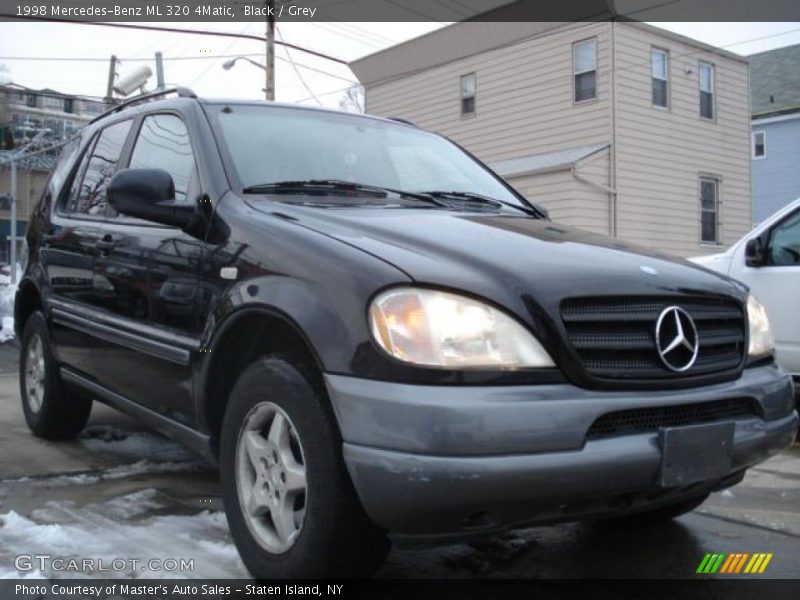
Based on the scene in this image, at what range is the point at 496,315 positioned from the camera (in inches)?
95.3

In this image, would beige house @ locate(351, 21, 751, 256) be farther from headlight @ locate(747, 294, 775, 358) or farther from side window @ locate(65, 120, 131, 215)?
headlight @ locate(747, 294, 775, 358)

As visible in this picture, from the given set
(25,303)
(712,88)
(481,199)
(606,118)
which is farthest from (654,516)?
(712,88)

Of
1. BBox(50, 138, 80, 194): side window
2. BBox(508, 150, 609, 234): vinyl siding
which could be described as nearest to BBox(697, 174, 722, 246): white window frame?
BBox(508, 150, 609, 234): vinyl siding

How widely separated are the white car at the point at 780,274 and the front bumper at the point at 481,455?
3706 millimetres

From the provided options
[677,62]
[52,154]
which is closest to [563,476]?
[677,62]

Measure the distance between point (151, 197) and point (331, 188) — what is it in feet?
2.49

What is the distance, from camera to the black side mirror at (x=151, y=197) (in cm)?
325

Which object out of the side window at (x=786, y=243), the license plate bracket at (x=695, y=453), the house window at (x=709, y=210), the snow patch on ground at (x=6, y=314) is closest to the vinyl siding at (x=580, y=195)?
the house window at (x=709, y=210)

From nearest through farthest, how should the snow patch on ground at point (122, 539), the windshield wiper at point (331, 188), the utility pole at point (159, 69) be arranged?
the snow patch on ground at point (122, 539), the windshield wiper at point (331, 188), the utility pole at point (159, 69)

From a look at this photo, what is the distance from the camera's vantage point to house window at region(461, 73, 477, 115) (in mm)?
18609

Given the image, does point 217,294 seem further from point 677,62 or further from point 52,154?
point 52,154

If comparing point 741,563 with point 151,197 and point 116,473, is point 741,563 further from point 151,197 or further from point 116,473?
point 116,473

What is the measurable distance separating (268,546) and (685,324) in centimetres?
156

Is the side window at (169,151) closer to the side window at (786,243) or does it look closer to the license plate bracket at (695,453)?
the license plate bracket at (695,453)
